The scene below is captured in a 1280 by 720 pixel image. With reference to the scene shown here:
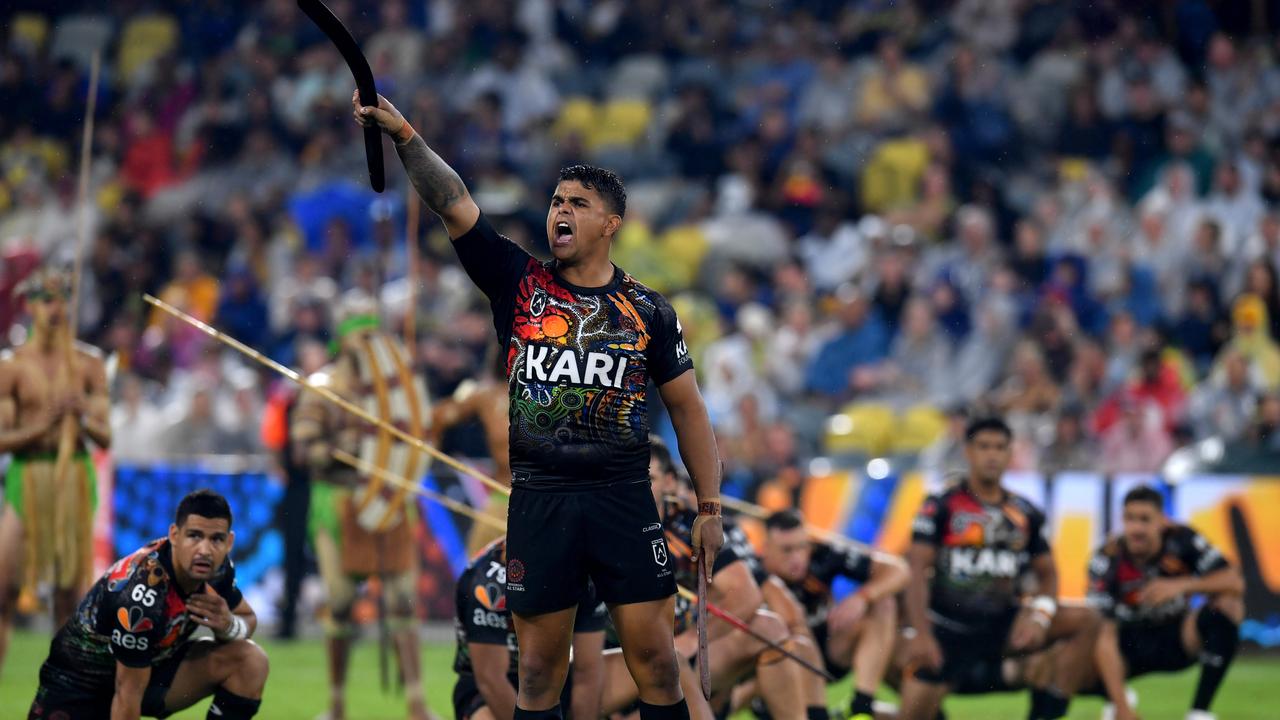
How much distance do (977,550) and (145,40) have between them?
1625cm

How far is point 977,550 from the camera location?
1061 centimetres

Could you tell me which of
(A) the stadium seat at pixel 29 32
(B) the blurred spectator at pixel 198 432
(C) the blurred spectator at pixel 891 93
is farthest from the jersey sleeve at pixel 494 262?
(A) the stadium seat at pixel 29 32

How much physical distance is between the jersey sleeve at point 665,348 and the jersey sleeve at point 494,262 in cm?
53

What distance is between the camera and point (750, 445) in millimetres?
16078

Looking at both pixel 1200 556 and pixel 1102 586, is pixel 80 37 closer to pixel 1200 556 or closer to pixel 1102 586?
pixel 1102 586

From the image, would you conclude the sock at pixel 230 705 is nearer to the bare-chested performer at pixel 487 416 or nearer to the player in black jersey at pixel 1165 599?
the bare-chested performer at pixel 487 416

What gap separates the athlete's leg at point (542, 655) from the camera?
6.68m

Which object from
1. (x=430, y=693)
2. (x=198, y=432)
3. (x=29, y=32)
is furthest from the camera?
(x=29, y=32)

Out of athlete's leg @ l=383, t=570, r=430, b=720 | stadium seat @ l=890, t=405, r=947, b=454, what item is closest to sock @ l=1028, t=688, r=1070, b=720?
athlete's leg @ l=383, t=570, r=430, b=720

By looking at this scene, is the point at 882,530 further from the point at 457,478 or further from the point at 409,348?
the point at 409,348

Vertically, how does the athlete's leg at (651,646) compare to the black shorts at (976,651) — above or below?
above

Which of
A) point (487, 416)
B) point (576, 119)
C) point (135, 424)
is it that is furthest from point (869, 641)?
point (576, 119)

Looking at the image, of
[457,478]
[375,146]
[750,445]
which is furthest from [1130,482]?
[375,146]

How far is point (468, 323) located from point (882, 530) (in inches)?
194
